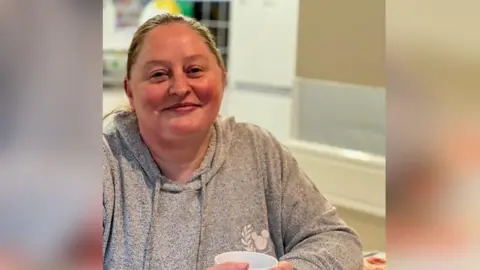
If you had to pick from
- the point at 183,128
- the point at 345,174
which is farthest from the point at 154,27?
the point at 345,174

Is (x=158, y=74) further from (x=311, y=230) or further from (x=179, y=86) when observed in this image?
(x=311, y=230)

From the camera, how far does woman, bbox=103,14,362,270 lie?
742mm

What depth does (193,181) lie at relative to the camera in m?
0.81

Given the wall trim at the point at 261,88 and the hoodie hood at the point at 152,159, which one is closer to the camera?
the hoodie hood at the point at 152,159

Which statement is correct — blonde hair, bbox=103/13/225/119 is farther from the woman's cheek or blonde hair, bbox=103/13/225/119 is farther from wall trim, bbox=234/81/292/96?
wall trim, bbox=234/81/292/96

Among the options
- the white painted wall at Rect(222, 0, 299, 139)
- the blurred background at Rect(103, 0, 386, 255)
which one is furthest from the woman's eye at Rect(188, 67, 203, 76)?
the white painted wall at Rect(222, 0, 299, 139)

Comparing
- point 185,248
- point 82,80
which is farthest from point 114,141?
point 82,80

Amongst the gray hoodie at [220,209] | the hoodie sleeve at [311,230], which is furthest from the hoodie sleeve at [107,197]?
the hoodie sleeve at [311,230]

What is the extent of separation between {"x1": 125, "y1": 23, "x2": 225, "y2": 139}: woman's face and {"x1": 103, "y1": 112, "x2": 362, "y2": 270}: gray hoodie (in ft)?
0.19

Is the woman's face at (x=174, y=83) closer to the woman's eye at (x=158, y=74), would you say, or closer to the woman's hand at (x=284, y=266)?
the woman's eye at (x=158, y=74)

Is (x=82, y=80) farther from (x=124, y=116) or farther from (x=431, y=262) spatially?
(x=124, y=116)

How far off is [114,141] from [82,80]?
0.39m

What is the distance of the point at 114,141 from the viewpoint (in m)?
0.81

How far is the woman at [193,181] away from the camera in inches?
29.2
